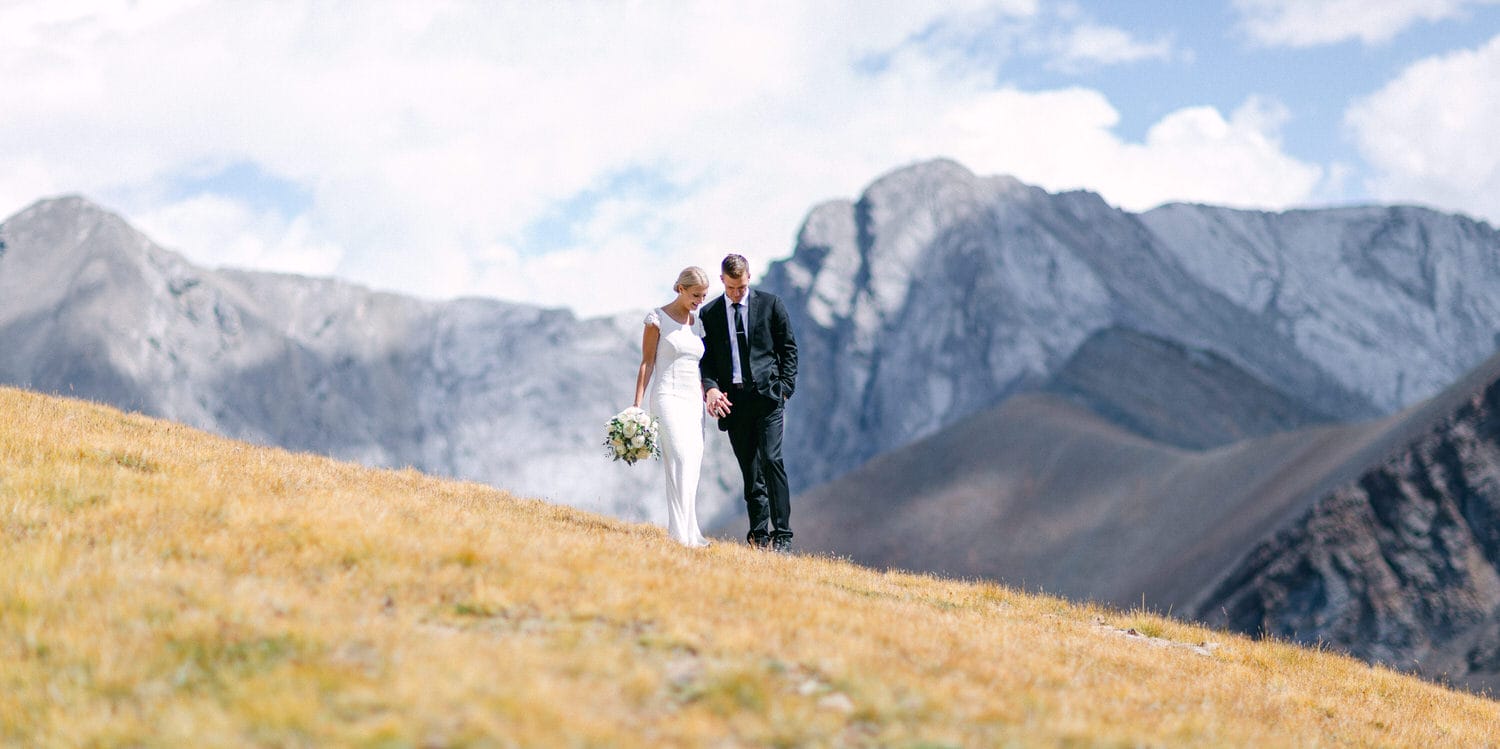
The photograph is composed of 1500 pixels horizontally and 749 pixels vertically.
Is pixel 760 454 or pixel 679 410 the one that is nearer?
pixel 679 410

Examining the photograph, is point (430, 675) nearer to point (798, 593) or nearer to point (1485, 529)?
point (798, 593)

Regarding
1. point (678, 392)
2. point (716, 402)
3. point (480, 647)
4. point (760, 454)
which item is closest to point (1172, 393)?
point (760, 454)

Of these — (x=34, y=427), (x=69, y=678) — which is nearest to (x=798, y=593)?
(x=69, y=678)

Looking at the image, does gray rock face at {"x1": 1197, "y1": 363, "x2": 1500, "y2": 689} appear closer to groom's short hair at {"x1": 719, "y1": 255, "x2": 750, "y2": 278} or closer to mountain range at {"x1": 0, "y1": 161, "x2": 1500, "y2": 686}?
mountain range at {"x1": 0, "y1": 161, "x2": 1500, "y2": 686}

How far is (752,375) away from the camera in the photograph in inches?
512

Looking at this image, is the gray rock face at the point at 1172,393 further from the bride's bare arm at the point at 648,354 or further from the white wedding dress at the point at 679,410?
the bride's bare arm at the point at 648,354

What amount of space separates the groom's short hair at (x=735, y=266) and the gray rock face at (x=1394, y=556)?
6871 centimetres

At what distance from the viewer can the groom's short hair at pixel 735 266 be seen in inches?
492

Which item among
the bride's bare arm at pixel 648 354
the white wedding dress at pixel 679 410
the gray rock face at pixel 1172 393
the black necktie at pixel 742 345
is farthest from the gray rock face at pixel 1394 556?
the bride's bare arm at pixel 648 354

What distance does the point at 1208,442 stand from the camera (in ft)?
484

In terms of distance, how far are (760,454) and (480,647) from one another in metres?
6.94

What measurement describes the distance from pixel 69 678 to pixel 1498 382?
88320 millimetres

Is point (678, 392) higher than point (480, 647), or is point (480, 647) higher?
point (678, 392)

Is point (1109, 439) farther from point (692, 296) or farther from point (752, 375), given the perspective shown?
point (692, 296)
